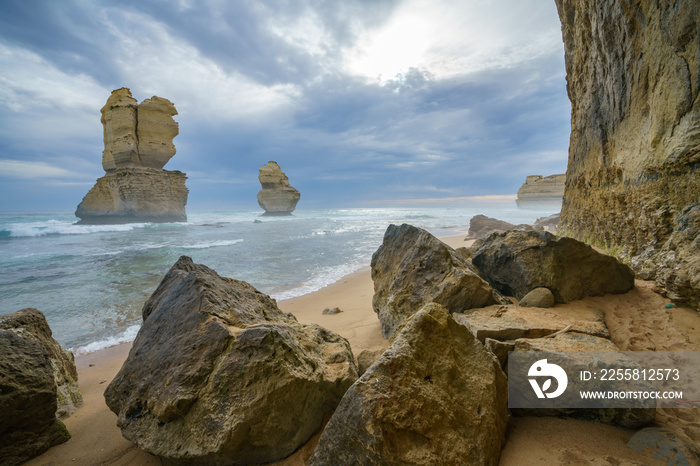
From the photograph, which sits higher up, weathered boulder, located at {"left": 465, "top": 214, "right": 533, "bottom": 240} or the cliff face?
the cliff face

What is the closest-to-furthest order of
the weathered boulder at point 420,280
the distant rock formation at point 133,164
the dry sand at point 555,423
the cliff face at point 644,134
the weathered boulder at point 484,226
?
the dry sand at point 555,423 → the cliff face at point 644,134 → the weathered boulder at point 420,280 → the weathered boulder at point 484,226 → the distant rock formation at point 133,164

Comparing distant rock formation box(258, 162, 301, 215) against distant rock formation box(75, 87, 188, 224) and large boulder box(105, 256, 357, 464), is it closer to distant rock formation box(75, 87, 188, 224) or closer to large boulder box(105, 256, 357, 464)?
distant rock formation box(75, 87, 188, 224)

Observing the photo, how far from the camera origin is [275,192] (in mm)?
51844

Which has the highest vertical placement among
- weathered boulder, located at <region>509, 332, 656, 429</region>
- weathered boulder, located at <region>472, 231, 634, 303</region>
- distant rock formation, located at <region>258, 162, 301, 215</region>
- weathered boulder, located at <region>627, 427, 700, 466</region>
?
distant rock formation, located at <region>258, 162, 301, 215</region>

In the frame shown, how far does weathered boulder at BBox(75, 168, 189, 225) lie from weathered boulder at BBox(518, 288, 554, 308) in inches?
1508

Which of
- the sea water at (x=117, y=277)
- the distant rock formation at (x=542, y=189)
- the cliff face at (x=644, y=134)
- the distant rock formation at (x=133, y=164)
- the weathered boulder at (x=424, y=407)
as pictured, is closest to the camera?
the weathered boulder at (x=424, y=407)

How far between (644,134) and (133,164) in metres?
39.5

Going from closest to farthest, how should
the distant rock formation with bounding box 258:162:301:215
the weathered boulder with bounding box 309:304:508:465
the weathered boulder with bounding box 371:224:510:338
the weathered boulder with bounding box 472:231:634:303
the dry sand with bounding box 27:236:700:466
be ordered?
the weathered boulder with bounding box 309:304:508:465 → the dry sand with bounding box 27:236:700:466 → the weathered boulder with bounding box 371:224:510:338 → the weathered boulder with bounding box 472:231:634:303 → the distant rock formation with bounding box 258:162:301:215

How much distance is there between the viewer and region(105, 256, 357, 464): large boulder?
1770 millimetres

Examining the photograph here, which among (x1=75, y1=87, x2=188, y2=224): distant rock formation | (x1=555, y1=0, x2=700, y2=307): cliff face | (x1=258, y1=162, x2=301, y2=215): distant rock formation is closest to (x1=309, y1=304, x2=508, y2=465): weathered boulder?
(x1=555, y1=0, x2=700, y2=307): cliff face

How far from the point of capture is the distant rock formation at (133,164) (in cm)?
3089

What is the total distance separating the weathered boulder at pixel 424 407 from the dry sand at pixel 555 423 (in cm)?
25

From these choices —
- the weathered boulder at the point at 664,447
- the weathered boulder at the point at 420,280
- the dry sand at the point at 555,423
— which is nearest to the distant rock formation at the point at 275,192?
the dry sand at the point at 555,423

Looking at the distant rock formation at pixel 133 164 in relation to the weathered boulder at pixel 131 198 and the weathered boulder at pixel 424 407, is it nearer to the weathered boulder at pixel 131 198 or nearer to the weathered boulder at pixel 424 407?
the weathered boulder at pixel 131 198
